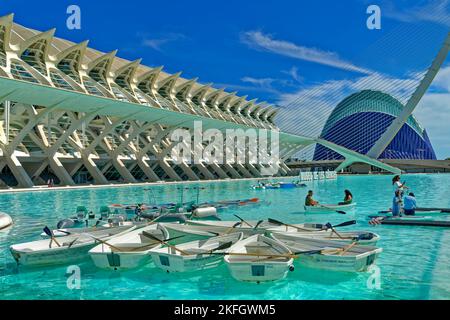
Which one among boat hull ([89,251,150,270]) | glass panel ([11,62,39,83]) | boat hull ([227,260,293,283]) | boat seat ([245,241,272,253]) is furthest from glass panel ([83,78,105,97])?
boat hull ([227,260,293,283])

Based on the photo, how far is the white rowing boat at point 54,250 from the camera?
28.7ft

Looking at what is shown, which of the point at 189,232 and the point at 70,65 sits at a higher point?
the point at 70,65

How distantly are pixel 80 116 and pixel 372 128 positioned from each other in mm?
79768

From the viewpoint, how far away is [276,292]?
23.5 ft

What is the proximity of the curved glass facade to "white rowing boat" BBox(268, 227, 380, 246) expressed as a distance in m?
100

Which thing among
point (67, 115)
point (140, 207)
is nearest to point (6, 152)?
point (67, 115)

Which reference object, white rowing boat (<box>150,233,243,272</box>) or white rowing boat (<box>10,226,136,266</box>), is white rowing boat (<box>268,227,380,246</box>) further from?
white rowing boat (<box>10,226,136,266</box>)

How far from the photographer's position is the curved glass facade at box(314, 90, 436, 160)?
106750 millimetres

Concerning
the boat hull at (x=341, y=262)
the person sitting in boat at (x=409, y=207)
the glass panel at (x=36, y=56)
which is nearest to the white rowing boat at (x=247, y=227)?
the boat hull at (x=341, y=262)

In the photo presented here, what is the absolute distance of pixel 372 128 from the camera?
108 m

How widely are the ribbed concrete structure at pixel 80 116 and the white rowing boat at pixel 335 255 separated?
25616 millimetres

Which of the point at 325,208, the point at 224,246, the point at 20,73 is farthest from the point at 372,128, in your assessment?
the point at 224,246

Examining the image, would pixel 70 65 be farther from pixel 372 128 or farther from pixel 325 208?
pixel 372 128
